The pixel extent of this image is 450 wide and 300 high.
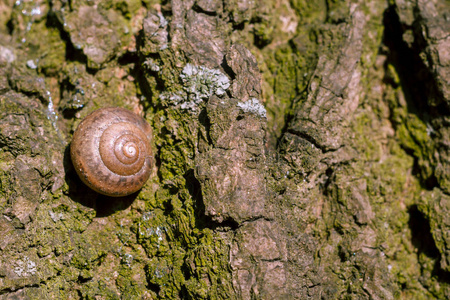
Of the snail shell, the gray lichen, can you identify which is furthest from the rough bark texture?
the snail shell

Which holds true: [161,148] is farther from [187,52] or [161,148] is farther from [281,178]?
[281,178]

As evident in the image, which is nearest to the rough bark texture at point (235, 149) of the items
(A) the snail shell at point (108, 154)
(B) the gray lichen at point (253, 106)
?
(B) the gray lichen at point (253, 106)

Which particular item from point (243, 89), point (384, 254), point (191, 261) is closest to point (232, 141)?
point (243, 89)

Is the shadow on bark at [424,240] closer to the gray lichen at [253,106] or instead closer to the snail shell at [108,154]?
the gray lichen at [253,106]

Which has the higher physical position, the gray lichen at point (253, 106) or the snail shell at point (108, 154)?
the gray lichen at point (253, 106)

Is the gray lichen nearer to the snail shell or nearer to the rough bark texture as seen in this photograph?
the rough bark texture

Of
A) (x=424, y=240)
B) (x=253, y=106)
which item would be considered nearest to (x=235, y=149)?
(x=253, y=106)

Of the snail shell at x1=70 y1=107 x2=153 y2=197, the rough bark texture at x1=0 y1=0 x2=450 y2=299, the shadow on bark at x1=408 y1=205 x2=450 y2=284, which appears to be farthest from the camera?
the shadow on bark at x1=408 y1=205 x2=450 y2=284
